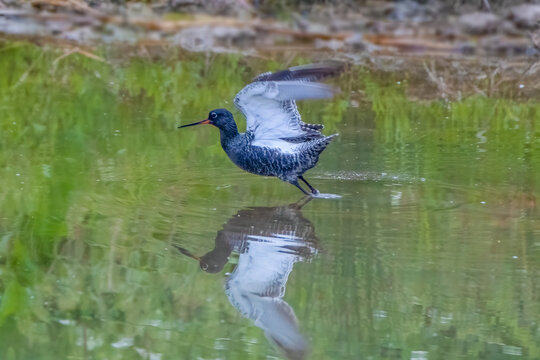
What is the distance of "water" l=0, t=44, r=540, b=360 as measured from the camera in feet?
15.2

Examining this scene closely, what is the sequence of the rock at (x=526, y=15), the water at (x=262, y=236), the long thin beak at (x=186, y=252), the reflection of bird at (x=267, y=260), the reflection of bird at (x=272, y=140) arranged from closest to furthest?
the water at (x=262, y=236), the reflection of bird at (x=267, y=260), the long thin beak at (x=186, y=252), the reflection of bird at (x=272, y=140), the rock at (x=526, y=15)

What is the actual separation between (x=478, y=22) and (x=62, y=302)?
31.6 feet

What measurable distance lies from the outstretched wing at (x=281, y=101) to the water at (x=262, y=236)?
1.31ft

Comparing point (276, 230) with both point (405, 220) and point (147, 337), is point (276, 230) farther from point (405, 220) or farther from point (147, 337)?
point (147, 337)

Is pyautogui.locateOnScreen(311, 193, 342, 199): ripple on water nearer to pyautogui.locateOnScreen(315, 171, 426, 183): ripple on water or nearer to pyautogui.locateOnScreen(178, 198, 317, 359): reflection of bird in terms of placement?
pyautogui.locateOnScreen(178, 198, 317, 359): reflection of bird

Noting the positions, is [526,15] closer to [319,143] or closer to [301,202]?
→ [319,143]

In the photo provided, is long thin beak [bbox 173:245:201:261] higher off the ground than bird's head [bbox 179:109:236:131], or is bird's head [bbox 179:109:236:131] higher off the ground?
bird's head [bbox 179:109:236:131]

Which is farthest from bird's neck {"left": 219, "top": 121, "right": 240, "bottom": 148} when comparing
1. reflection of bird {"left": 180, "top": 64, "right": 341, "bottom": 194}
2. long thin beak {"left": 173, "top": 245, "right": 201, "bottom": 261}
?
long thin beak {"left": 173, "top": 245, "right": 201, "bottom": 261}

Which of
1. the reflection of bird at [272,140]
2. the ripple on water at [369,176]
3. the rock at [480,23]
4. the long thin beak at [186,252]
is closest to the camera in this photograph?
the long thin beak at [186,252]

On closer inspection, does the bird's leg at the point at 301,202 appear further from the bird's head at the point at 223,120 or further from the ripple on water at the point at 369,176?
the bird's head at the point at 223,120

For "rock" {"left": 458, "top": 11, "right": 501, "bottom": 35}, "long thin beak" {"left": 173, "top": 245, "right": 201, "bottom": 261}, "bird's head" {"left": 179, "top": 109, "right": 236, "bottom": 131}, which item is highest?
"rock" {"left": 458, "top": 11, "right": 501, "bottom": 35}

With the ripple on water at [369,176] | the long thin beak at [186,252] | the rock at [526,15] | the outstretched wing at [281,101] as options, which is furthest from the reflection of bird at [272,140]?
the rock at [526,15]

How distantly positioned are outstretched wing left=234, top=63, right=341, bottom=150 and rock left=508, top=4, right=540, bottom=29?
674 centimetres

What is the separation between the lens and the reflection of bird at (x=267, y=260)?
15.5 ft
